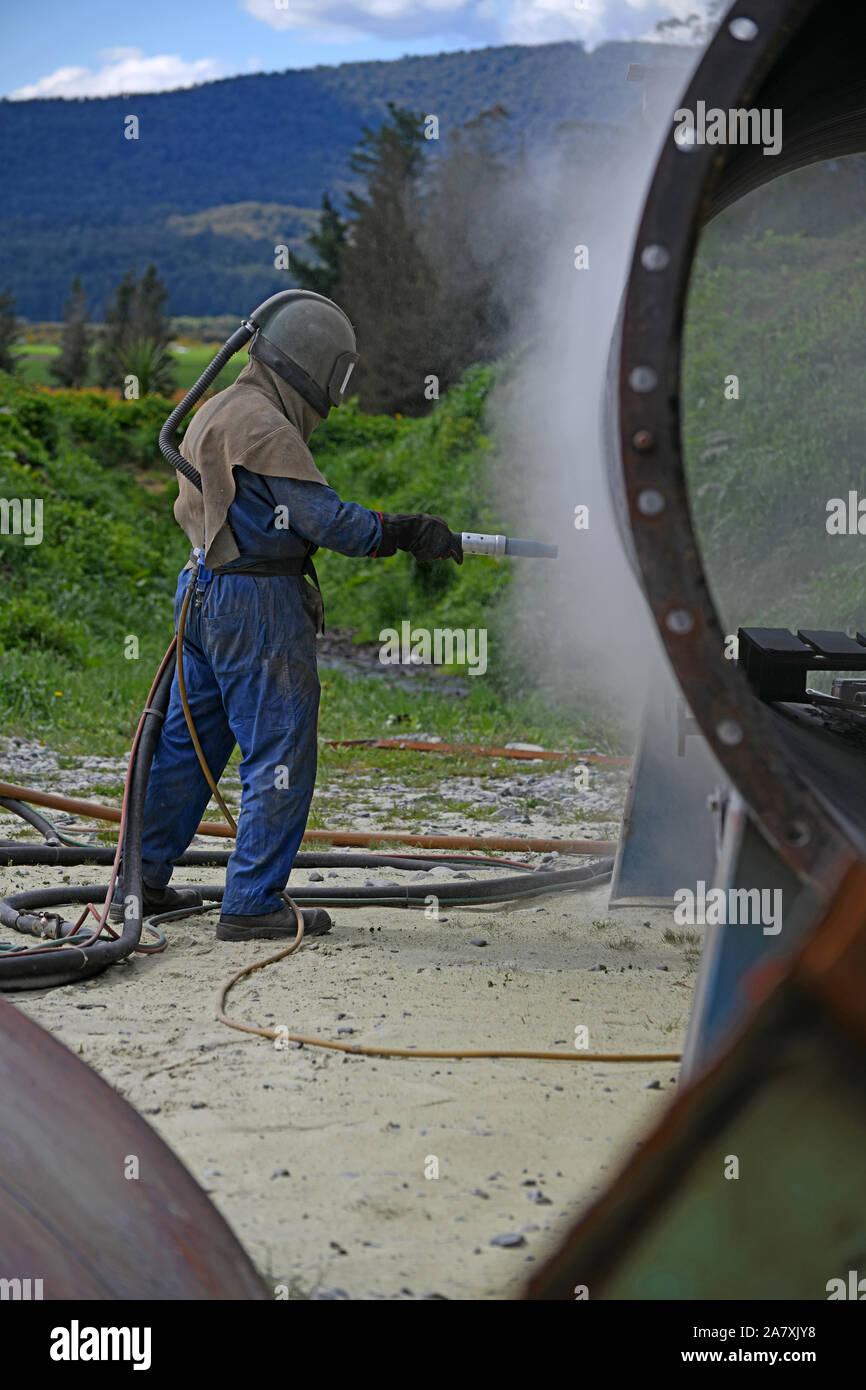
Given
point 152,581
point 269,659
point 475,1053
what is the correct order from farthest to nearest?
point 152,581
point 269,659
point 475,1053

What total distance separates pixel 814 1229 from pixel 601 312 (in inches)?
231

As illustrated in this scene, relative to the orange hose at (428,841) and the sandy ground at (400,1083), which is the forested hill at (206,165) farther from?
the sandy ground at (400,1083)

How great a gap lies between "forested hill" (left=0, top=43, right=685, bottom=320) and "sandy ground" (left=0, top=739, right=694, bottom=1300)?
291 feet

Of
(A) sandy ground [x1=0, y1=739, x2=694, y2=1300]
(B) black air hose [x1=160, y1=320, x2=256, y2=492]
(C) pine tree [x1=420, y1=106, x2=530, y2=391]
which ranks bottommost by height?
(A) sandy ground [x1=0, y1=739, x2=694, y2=1300]

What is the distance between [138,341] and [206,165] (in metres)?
135

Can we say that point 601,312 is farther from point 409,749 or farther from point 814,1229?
point 814,1229

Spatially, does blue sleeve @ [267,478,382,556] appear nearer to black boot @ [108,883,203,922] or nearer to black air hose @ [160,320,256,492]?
black air hose @ [160,320,256,492]

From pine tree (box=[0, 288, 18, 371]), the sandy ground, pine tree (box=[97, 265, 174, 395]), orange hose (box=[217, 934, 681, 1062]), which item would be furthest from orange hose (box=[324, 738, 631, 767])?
pine tree (box=[0, 288, 18, 371])

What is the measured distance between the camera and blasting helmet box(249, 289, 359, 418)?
3990 millimetres

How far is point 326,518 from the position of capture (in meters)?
3.82

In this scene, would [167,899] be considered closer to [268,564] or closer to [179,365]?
[268,564]

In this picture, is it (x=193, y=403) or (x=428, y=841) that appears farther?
(x=428, y=841)

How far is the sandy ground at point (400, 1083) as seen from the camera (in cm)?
215

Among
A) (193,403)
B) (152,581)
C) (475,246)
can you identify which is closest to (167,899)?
(193,403)
